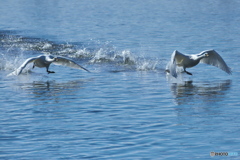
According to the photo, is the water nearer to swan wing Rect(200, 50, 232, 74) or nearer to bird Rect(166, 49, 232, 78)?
swan wing Rect(200, 50, 232, 74)

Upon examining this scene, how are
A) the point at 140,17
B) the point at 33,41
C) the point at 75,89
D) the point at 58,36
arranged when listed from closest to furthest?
the point at 75,89, the point at 33,41, the point at 58,36, the point at 140,17

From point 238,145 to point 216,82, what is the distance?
27.1 feet

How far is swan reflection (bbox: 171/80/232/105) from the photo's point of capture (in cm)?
1892

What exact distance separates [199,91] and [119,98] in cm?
276

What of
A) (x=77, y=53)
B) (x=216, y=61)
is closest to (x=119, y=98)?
(x=216, y=61)

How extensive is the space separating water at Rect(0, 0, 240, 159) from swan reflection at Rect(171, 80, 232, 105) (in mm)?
31

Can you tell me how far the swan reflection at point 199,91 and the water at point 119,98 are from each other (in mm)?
31

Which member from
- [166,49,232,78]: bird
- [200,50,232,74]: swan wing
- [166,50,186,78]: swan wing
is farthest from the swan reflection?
[200,50,232,74]: swan wing

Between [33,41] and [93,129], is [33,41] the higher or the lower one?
the higher one

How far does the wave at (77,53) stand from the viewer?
85.1 ft

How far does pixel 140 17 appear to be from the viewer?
161ft

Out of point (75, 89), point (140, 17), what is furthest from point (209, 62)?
point (140, 17)

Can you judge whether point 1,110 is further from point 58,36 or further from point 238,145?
point 58,36

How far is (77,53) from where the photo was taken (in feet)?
97.7
